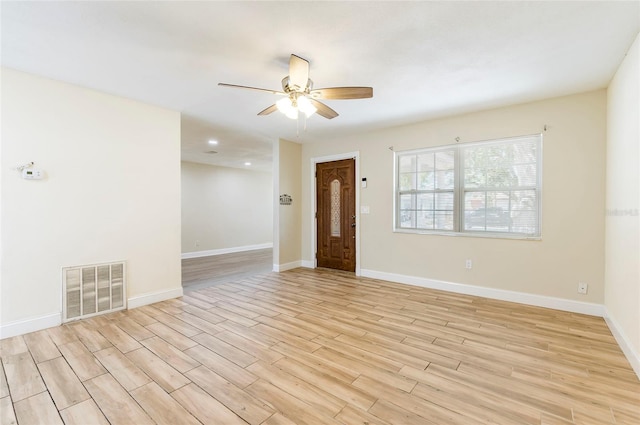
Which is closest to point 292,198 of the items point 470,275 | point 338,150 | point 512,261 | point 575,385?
point 338,150

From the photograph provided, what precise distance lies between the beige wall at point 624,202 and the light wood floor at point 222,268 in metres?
4.93

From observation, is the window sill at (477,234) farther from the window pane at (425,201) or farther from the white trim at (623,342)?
the white trim at (623,342)

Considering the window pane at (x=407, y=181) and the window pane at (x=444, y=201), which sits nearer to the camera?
the window pane at (x=444, y=201)

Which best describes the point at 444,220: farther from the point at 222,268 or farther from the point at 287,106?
the point at 222,268

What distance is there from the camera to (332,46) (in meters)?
2.34

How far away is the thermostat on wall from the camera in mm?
2857

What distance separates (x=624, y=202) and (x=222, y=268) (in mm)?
6111

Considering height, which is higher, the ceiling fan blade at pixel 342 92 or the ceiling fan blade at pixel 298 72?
the ceiling fan blade at pixel 298 72

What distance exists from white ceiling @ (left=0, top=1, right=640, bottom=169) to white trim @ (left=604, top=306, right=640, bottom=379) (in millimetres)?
2459

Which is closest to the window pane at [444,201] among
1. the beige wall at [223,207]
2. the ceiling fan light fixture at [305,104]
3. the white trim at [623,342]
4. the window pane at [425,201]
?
the window pane at [425,201]

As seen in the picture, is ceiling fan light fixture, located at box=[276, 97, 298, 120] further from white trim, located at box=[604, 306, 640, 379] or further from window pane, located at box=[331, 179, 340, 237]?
white trim, located at box=[604, 306, 640, 379]

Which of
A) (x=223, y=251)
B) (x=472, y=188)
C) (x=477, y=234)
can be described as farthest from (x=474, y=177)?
(x=223, y=251)

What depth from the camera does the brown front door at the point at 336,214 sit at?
5.44 meters

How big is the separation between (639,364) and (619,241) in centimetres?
115
